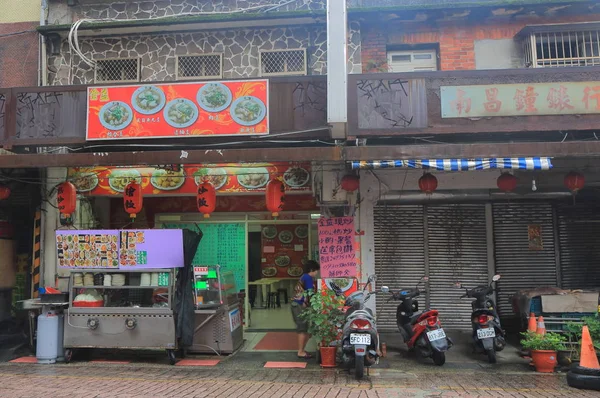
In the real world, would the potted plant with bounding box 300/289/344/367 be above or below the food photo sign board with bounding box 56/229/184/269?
below

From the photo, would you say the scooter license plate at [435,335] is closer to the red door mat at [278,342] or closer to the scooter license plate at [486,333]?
the scooter license plate at [486,333]

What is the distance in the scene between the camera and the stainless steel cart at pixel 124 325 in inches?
336

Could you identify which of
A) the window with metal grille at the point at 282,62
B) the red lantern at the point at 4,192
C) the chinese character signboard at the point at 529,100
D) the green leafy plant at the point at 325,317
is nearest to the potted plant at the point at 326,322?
the green leafy plant at the point at 325,317

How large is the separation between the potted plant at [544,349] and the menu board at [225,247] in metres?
6.72

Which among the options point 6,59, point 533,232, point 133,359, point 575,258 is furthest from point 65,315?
point 575,258

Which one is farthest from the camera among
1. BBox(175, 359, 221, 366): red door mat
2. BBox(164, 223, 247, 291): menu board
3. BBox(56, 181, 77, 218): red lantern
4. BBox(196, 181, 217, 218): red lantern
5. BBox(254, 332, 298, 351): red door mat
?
BBox(164, 223, 247, 291): menu board

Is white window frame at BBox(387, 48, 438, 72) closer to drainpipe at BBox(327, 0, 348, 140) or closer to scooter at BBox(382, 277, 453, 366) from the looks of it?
drainpipe at BBox(327, 0, 348, 140)

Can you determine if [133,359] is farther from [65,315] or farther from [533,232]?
[533,232]

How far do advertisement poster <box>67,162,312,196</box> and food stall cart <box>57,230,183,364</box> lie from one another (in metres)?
2.03

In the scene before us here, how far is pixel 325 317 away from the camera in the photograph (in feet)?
27.0

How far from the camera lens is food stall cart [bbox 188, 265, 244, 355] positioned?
9023 millimetres

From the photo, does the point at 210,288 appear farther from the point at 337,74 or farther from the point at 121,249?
the point at 337,74

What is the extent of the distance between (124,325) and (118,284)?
788mm

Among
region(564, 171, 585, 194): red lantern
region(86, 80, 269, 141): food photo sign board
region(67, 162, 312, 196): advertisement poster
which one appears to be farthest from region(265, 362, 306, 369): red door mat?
region(564, 171, 585, 194): red lantern
